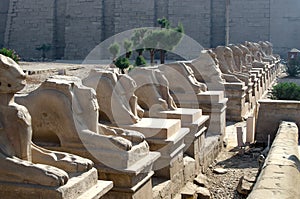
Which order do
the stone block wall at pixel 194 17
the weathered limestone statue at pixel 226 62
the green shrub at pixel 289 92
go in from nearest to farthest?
the weathered limestone statue at pixel 226 62
the green shrub at pixel 289 92
the stone block wall at pixel 194 17

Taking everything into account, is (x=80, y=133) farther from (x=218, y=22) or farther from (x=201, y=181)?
(x=218, y=22)

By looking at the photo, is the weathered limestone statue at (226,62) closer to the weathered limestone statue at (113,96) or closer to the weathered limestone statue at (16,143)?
the weathered limestone statue at (113,96)

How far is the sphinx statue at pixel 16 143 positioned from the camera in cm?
314

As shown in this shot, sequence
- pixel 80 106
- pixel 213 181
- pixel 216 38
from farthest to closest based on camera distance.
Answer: pixel 216 38
pixel 213 181
pixel 80 106

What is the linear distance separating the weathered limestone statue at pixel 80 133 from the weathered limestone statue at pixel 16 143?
0.72 m

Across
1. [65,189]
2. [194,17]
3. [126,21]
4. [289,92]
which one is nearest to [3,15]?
[126,21]

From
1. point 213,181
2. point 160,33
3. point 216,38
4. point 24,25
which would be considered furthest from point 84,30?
point 213,181

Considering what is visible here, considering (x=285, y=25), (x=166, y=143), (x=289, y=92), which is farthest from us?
(x=285, y=25)

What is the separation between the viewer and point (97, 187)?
3451 mm

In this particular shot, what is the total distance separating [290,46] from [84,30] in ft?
37.6

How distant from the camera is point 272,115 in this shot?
7316 mm

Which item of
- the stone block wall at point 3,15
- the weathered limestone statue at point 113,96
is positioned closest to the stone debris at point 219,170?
the weathered limestone statue at point 113,96

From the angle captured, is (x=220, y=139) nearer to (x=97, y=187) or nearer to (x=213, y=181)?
(x=213, y=181)

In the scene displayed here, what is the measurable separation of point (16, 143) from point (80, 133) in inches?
35.2
